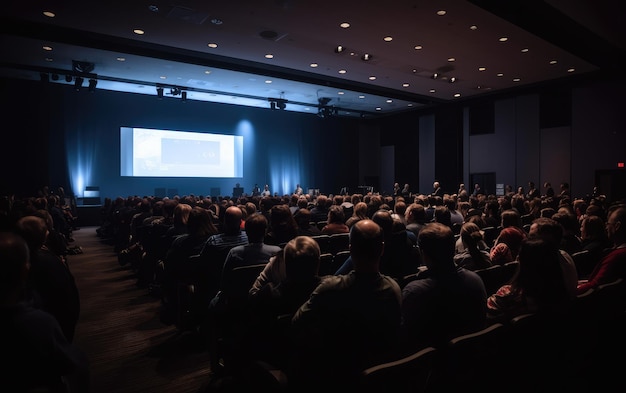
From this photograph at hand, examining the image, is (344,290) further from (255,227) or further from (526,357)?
(255,227)

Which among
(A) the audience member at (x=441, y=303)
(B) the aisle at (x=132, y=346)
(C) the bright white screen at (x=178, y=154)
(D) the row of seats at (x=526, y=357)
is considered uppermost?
(C) the bright white screen at (x=178, y=154)

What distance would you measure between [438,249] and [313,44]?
8455 millimetres

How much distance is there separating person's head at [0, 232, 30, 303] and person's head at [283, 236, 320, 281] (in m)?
1.08

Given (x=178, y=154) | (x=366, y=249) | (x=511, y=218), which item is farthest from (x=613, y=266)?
(x=178, y=154)

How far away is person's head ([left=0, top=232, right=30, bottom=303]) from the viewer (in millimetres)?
1361

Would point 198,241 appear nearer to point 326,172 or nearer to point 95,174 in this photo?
point 95,174

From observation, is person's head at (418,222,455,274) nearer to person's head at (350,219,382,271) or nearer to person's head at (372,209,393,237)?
person's head at (350,219,382,271)

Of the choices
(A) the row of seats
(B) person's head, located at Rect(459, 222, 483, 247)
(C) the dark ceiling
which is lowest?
(A) the row of seats

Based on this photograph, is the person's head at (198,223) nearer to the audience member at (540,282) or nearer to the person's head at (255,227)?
the person's head at (255,227)

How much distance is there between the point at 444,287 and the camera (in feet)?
6.13

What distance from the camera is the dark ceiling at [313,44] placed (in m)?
7.46

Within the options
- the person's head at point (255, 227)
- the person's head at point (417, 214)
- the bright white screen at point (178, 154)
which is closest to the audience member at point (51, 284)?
the person's head at point (255, 227)

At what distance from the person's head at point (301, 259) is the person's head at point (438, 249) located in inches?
22.5

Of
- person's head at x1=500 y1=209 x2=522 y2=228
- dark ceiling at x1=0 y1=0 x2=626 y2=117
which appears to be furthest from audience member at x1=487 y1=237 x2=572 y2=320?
dark ceiling at x1=0 y1=0 x2=626 y2=117
